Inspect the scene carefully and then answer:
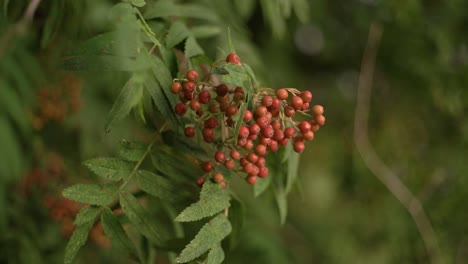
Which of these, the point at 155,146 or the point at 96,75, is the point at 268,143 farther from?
the point at 96,75

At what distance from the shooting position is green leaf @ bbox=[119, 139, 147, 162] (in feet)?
3.23

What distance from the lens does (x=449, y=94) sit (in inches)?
86.2

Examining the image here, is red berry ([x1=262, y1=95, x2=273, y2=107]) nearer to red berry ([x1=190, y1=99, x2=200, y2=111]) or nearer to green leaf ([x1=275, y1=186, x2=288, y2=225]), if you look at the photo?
red berry ([x1=190, y1=99, x2=200, y2=111])

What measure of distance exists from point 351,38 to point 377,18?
0.32 m

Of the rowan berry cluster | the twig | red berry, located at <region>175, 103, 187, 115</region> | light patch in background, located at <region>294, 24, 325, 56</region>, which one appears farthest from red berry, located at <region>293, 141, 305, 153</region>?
light patch in background, located at <region>294, 24, 325, 56</region>

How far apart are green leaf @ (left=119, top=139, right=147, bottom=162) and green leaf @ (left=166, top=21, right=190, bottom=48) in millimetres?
187

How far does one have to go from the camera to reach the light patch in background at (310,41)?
2783mm

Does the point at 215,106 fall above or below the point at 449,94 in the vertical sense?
above

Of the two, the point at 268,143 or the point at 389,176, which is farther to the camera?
the point at 389,176

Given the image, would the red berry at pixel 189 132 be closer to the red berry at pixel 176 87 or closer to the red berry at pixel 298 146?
the red berry at pixel 176 87

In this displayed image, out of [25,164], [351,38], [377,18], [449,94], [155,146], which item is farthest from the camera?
[351,38]

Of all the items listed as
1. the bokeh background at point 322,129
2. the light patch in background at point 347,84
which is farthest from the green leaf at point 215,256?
the light patch in background at point 347,84

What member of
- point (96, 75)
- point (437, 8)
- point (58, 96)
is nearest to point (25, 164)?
point (58, 96)

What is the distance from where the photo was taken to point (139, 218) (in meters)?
1.00
